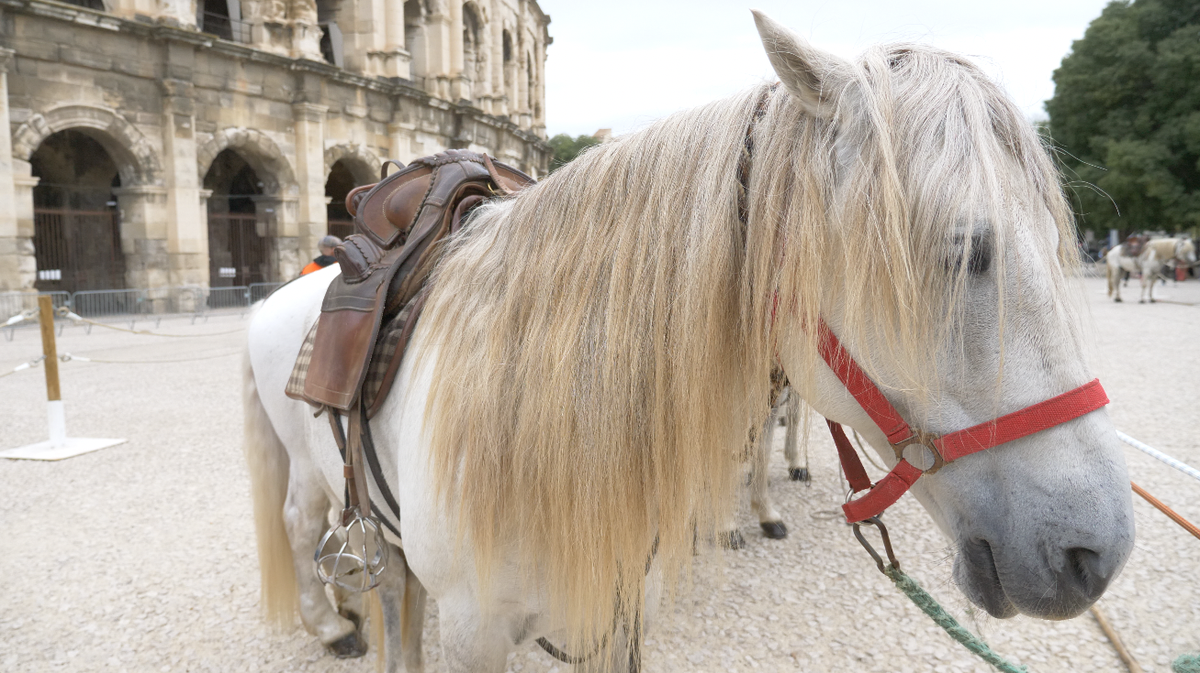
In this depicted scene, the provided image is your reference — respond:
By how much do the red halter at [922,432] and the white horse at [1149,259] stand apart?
21.1 metres

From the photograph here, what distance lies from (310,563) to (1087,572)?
269 cm

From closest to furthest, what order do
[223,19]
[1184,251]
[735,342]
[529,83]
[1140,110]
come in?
[735,342] → [1184,251] → [223,19] → [1140,110] → [529,83]

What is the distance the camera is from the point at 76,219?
58.3ft

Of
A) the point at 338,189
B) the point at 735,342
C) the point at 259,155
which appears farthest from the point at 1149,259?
the point at 338,189

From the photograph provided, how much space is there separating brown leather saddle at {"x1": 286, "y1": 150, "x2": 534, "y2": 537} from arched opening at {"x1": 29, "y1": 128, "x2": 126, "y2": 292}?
19.0 meters

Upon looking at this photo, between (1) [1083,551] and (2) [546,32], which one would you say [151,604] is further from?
(2) [546,32]

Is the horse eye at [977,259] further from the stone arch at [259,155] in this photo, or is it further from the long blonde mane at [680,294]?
the stone arch at [259,155]

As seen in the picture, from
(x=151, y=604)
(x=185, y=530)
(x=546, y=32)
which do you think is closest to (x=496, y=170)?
(x=151, y=604)

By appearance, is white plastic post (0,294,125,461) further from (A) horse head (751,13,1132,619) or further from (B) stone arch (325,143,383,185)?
(B) stone arch (325,143,383,185)

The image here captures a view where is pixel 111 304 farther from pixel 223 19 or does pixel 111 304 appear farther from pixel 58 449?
pixel 58 449

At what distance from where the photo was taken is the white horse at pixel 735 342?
0.95m

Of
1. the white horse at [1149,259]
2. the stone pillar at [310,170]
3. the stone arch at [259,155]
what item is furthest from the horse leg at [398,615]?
the white horse at [1149,259]

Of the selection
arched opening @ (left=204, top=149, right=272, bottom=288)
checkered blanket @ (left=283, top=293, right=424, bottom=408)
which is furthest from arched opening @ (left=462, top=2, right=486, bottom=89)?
checkered blanket @ (left=283, top=293, right=424, bottom=408)

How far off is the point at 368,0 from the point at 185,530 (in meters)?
20.6
